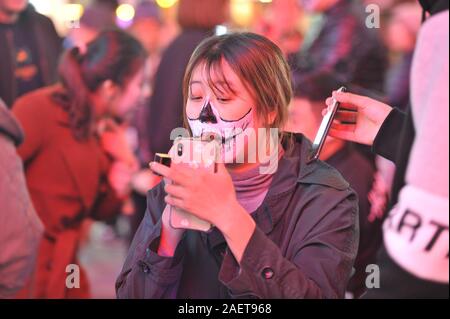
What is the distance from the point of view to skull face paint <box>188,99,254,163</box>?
1.63m

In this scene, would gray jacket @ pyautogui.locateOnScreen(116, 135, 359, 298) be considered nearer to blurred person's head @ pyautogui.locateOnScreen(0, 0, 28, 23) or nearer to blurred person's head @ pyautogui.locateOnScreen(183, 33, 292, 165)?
blurred person's head @ pyautogui.locateOnScreen(183, 33, 292, 165)

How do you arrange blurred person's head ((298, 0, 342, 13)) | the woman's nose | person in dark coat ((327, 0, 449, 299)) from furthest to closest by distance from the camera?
blurred person's head ((298, 0, 342, 13)) → the woman's nose → person in dark coat ((327, 0, 449, 299))

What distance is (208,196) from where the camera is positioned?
4.55ft

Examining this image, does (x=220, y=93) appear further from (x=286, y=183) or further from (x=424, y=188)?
(x=424, y=188)

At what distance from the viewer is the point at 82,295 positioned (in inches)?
112

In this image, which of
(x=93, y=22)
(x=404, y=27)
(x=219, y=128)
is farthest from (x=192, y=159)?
(x=404, y=27)

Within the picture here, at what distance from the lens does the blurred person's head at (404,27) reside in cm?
478

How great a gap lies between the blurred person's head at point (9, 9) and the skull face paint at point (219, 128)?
179 centimetres

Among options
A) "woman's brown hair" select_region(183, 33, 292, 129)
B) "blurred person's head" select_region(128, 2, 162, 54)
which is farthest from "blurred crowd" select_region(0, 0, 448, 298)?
"blurred person's head" select_region(128, 2, 162, 54)

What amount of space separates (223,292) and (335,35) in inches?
96.5

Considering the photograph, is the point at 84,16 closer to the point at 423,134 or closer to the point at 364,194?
the point at 364,194

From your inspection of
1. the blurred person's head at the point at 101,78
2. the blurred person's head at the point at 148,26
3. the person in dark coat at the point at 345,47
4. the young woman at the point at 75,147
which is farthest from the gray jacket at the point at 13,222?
the blurred person's head at the point at 148,26

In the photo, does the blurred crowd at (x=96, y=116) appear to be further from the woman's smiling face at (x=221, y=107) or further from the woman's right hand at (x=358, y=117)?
the woman's smiling face at (x=221, y=107)

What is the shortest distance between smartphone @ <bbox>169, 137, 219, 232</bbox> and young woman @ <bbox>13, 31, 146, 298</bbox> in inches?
54.7
